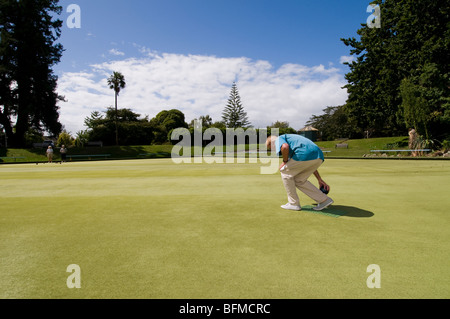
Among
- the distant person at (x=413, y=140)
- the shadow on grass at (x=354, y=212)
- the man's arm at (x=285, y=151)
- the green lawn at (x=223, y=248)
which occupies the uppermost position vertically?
the distant person at (x=413, y=140)

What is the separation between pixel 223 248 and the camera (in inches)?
138

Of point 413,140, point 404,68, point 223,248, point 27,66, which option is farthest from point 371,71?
point 27,66

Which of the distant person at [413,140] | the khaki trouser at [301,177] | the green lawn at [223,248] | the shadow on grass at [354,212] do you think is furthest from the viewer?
the distant person at [413,140]

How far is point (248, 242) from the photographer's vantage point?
3734mm

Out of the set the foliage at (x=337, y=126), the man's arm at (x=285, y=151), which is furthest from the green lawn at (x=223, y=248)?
the foliage at (x=337, y=126)

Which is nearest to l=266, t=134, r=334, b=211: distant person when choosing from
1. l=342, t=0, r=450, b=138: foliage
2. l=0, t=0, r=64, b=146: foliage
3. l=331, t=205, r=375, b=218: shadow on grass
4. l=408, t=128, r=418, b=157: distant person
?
l=331, t=205, r=375, b=218: shadow on grass

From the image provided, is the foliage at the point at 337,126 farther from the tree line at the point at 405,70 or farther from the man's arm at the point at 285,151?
the man's arm at the point at 285,151

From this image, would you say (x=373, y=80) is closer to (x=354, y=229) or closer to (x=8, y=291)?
(x=354, y=229)

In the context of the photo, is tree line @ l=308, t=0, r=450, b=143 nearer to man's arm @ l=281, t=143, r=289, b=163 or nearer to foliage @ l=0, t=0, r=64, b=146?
man's arm @ l=281, t=143, r=289, b=163

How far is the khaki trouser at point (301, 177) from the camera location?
5227 millimetres

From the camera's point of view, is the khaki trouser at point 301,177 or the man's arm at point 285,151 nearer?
the man's arm at point 285,151

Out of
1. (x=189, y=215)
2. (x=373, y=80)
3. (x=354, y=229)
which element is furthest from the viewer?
(x=373, y=80)
